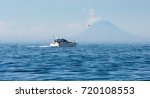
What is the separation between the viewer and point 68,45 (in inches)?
6388

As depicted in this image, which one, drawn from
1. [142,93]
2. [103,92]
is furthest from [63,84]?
[142,93]

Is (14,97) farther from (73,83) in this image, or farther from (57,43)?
(57,43)

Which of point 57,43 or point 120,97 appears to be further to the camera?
point 57,43

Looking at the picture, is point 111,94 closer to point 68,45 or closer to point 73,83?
point 73,83

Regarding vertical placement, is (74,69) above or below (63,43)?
below

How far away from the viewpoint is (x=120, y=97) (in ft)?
42.6

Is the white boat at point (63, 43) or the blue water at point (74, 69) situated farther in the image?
the white boat at point (63, 43)

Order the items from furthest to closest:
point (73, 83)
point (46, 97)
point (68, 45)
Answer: point (68, 45) < point (73, 83) < point (46, 97)

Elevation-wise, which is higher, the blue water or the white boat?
the white boat

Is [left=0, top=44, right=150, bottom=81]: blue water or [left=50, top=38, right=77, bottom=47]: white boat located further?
[left=50, top=38, right=77, bottom=47]: white boat

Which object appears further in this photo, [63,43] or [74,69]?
[63,43]

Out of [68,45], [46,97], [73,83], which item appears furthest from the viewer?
[68,45]

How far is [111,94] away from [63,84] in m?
1.76

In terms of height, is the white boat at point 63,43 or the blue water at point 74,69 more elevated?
the white boat at point 63,43
